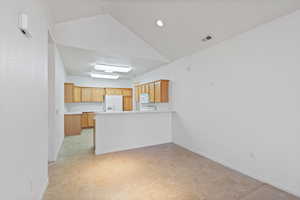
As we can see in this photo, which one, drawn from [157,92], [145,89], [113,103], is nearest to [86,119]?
[113,103]

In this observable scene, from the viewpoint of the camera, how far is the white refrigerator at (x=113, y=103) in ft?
22.4

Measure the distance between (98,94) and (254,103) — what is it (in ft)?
22.5

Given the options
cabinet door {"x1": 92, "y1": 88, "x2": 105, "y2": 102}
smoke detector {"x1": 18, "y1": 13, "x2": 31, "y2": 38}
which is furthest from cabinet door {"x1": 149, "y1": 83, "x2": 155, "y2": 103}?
smoke detector {"x1": 18, "y1": 13, "x2": 31, "y2": 38}

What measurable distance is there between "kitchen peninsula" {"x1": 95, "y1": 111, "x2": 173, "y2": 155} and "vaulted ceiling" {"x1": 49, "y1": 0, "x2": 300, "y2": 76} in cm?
182

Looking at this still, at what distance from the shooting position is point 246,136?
8.64 ft

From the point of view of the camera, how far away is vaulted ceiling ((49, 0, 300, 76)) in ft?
7.75

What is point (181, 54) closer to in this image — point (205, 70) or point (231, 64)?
point (205, 70)

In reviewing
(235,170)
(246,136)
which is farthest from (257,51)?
(235,170)

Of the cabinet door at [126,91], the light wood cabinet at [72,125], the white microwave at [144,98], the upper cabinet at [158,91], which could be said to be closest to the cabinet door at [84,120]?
the light wood cabinet at [72,125]

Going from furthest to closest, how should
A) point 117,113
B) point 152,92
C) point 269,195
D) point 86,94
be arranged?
point 86,94 → point 152,92 → point 117,113 → point 269,195

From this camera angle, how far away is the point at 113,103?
6.92 metres

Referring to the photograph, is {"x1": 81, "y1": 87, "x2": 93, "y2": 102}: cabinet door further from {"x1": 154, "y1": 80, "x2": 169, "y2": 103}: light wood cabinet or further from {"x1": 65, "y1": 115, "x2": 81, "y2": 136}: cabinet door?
{"x1": 154, "y1": 80, "x2": 169, "y2": 103}: light wood cabinet

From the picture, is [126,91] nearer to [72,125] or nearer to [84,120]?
[84,120]

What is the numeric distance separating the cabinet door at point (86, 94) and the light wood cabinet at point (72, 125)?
1627 mm
